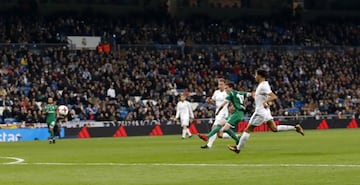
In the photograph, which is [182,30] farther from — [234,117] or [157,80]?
[234,117]

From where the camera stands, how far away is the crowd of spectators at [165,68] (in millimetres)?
56906

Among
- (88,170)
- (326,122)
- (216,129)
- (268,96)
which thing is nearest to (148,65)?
(326,122)

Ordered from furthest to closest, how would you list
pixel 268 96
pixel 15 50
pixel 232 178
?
pixel 15 50 → pixel 268 96 → pixel 232 178

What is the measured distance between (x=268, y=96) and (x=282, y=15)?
5510 centimetres

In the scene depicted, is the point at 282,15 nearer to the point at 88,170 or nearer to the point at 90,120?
the point at 90,120

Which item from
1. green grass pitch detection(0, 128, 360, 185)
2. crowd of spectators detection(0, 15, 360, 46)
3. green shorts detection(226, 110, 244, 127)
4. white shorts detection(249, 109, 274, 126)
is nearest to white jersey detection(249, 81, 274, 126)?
white shorts detection(249, 109, 274, 126)

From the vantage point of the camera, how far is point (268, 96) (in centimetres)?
2617

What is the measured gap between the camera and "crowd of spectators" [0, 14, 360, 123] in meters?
56.9

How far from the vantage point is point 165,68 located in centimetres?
6606

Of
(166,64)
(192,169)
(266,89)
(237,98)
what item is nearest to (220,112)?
(237,98)

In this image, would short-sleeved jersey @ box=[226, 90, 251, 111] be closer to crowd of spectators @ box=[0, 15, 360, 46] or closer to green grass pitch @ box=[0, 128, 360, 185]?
green grass pitch @ box=[0, 128, 360, 185]

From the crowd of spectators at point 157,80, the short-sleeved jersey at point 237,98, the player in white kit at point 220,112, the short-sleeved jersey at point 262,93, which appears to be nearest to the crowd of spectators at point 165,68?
the crowd of spectators at point 157,80

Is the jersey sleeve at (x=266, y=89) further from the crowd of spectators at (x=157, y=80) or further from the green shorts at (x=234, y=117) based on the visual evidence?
the crowd of spectators at (x=157, y=80)

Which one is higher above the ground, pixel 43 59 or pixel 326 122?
pixel 43 59
